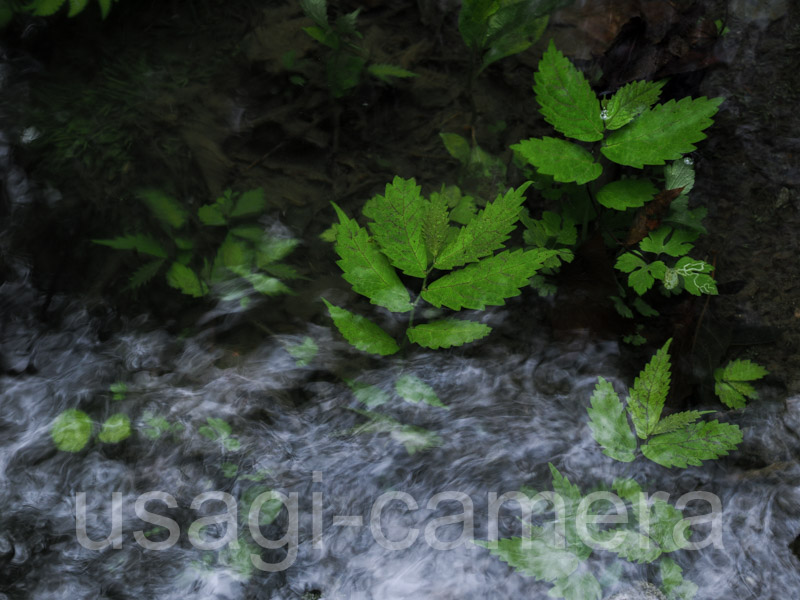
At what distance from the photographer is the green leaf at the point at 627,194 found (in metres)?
1.92

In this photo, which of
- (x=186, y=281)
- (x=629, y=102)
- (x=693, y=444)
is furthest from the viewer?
(x=186, y=281)

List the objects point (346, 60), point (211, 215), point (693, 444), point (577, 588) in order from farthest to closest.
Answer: point (346, 60), point (211, 215), point (693, 444), point (577, 588)

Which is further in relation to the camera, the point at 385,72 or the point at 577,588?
the point at 385,72

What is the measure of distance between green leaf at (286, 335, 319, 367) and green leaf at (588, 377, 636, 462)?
866 millimetres

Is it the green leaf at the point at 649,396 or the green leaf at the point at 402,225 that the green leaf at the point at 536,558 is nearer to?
the green leaf at the point at 649,396

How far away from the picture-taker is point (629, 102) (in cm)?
187

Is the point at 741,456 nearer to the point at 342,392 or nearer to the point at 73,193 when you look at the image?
the point at 342,392

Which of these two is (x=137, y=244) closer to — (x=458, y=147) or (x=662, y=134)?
(x=458, y=147)

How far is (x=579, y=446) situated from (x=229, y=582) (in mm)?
1002

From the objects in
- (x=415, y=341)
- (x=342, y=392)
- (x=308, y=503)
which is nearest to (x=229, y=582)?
(x=308, y=503)

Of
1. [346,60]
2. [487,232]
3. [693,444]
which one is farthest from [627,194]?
[346,60]

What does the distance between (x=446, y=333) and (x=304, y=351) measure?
0.48 meters

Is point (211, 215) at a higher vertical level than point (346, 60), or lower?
lower

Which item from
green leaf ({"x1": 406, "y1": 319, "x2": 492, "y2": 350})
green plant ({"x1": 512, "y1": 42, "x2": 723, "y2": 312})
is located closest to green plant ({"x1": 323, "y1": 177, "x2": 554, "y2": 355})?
green leaf ({"x1": 406, "y1": 319, "x2": 492, "y2": 350})
